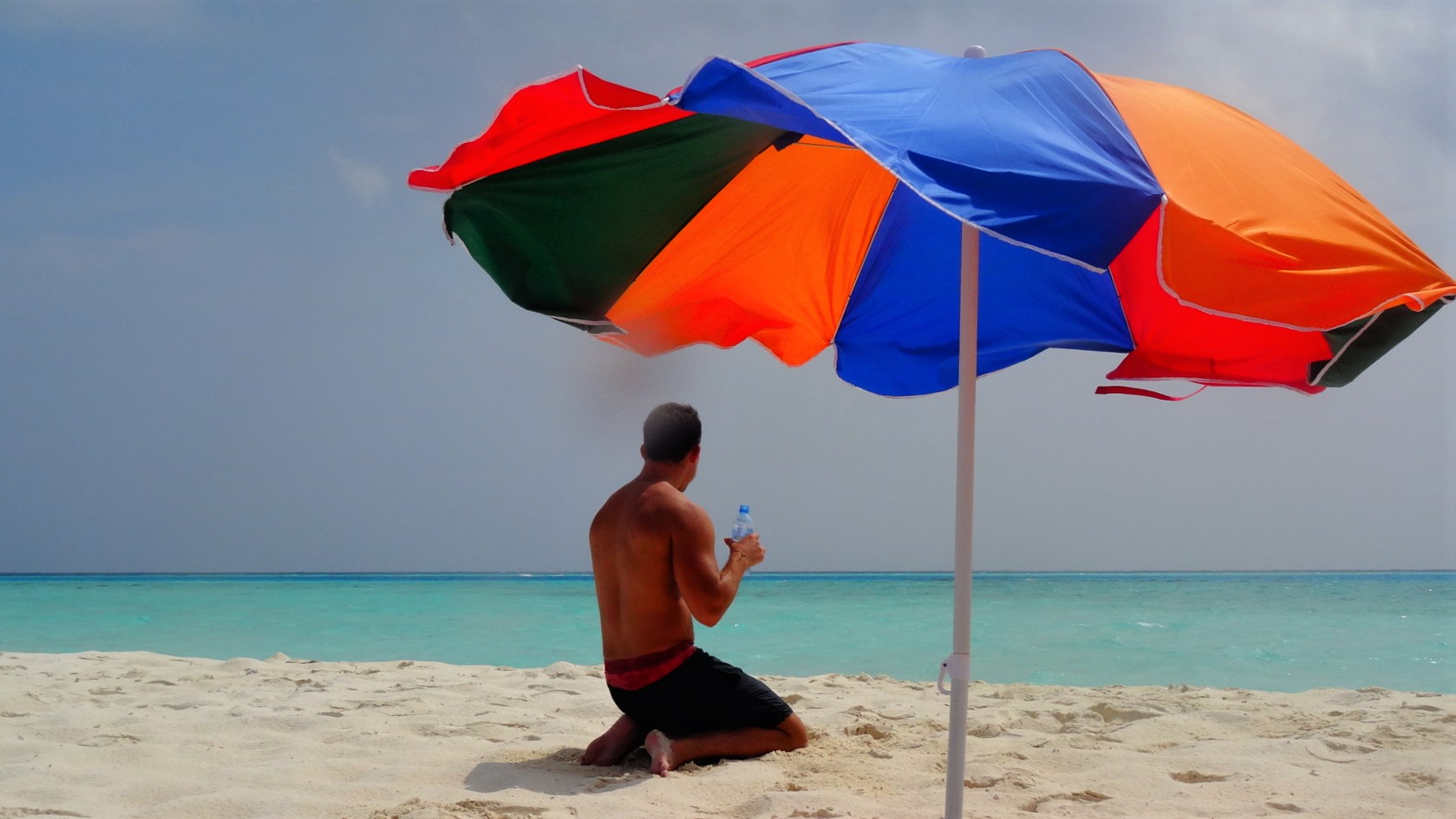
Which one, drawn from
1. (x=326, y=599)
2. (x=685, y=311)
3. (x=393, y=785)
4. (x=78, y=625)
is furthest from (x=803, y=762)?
(x=326, y=599)

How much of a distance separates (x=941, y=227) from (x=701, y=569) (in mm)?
1668

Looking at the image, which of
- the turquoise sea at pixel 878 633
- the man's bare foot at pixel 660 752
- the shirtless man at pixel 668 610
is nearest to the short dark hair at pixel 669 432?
the shirtless man at pixel 668 610

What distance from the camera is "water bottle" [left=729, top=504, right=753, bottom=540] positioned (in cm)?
350

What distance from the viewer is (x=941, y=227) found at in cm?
395

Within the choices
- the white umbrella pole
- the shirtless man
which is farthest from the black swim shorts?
the white umbrella pole

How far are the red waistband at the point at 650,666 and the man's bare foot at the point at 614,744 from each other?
0.54 feet

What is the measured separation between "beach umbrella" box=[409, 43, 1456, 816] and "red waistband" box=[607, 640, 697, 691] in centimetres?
105

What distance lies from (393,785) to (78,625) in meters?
13.4

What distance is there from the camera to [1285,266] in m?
2.25

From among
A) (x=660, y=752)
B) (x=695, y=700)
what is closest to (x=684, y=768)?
(x=660, y=752)

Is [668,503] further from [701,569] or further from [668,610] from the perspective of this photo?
[668,610]

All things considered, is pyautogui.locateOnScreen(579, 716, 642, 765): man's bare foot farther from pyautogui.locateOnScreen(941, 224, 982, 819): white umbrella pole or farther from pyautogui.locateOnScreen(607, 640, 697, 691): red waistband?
pyautogui.locateOnScreen(941, 224, 982, 819): white umbrella pole

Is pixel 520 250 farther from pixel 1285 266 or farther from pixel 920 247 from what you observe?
pixel 1285 266

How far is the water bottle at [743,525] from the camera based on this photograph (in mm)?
3496
